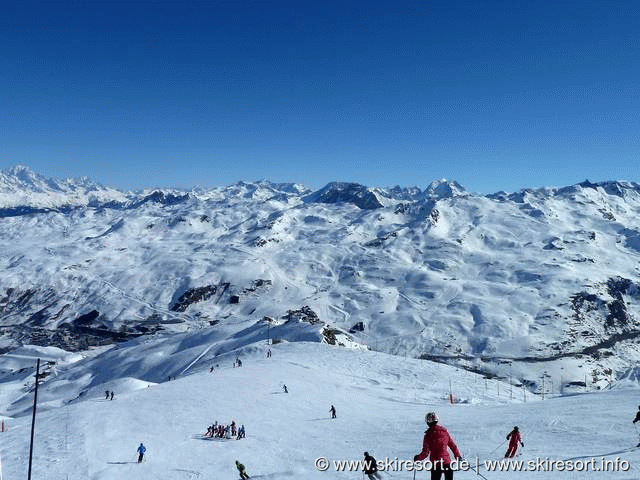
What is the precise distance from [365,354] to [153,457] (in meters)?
54.6

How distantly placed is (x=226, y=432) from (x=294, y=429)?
554 centimetres

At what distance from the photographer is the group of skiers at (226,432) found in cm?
3900

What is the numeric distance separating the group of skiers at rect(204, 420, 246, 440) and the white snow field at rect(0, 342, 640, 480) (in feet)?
3.21

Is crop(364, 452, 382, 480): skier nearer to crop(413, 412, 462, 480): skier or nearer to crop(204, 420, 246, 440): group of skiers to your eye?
crop(413, 412, 462, 480): skier

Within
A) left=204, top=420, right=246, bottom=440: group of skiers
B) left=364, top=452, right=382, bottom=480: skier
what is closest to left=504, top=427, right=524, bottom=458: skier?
left=364, top=452, right=382, bottom=480: skier

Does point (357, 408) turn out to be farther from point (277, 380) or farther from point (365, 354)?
point (365, 354)

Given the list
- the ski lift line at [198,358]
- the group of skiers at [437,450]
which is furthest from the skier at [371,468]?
the ski lift line at [198,358]

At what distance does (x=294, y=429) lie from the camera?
4094 centimetres

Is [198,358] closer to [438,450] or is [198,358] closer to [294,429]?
[294,429]

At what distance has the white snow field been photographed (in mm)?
29047

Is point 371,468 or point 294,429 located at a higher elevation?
point 371,468

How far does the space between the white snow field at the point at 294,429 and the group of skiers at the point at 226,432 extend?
3.21 feet

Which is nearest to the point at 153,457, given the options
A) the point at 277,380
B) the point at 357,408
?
the point at 357,408

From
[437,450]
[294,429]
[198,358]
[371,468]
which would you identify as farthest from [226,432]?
[198,358]
